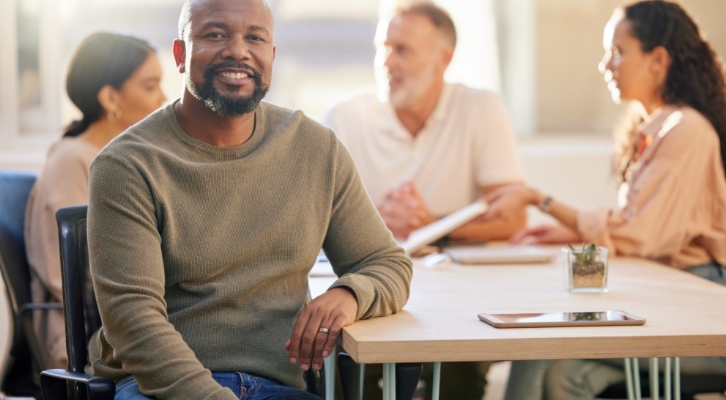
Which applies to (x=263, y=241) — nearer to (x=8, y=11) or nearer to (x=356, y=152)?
(x=356, y=152)

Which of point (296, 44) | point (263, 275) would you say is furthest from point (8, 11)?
point (263, 275)

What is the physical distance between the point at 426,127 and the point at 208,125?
1354mm

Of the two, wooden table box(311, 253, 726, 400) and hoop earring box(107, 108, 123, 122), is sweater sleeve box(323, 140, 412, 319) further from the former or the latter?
hoop earring box(107, 108, 123, 122)

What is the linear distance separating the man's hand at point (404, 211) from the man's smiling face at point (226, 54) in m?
0.99

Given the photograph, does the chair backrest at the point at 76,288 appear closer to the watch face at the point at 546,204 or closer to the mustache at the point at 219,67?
the mustache at the point at 219,67

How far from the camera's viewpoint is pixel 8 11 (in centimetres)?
361

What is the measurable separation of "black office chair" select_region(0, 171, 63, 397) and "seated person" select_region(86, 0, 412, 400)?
641 mm

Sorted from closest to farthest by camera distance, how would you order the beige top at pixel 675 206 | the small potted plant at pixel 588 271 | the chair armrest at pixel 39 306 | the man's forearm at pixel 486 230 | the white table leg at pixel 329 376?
the small potted plant at pixel 588 271
the white table leg at pixel 329 376
the chair armrest at pixel 39 306
the beige top at pixel 675 206
the man's forearm at pixel 486 230

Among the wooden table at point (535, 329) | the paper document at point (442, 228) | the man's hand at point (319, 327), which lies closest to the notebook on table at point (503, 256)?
the paper document at point (442, 228)

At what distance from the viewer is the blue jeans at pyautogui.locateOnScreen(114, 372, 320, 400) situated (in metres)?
1.43

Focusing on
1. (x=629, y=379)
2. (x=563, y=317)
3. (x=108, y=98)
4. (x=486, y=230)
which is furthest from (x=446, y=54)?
(x=563, y=317)

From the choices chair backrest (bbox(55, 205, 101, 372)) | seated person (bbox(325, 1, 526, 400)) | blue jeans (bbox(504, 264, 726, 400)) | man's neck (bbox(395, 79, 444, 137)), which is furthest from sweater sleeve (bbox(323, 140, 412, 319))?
man's neck (bbox(395, 79, 444, 137))

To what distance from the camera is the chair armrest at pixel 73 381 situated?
1.34 meters

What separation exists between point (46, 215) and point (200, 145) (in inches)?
32.9
